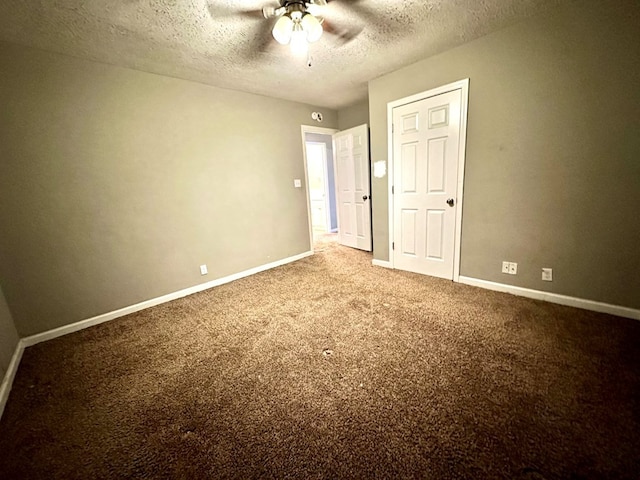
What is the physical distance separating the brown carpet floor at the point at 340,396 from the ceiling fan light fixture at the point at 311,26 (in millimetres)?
2245

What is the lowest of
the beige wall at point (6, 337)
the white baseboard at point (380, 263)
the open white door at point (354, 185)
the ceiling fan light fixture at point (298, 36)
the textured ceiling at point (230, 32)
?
the white baseboard at point (380, 263)

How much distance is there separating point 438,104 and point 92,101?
342 centimetres

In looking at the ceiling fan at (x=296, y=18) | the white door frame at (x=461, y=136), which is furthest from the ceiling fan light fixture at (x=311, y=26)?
the white door frame at (x=461, y=136)

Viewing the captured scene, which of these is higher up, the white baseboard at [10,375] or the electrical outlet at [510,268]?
the electrical outlet at [510,268]

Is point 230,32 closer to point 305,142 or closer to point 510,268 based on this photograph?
point 305,142

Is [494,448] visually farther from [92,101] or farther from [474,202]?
[92,101]

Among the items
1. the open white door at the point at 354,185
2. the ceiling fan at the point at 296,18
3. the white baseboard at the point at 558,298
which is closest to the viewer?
the ceiling fan at the point at 296,18

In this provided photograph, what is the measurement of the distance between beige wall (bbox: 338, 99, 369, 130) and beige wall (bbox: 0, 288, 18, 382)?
467 cm

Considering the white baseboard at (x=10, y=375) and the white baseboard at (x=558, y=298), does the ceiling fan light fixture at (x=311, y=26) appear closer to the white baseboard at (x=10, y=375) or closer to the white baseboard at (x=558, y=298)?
the white baseboard at (x=558, y=298)

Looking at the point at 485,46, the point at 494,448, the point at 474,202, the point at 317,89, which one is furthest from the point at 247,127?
the point at 494,448

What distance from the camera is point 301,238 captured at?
4.12m

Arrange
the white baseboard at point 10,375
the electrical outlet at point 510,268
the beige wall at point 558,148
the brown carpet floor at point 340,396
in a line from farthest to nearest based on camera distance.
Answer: the electrical outlet at point 510,268 → the beige wall at point 558,148 → the white baseboard at point 10,375 → the brown carpet floor at point 340,396

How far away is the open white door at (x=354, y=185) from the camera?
402cm

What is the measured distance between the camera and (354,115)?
165 inches
